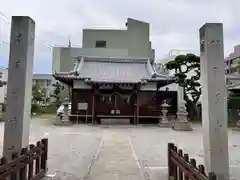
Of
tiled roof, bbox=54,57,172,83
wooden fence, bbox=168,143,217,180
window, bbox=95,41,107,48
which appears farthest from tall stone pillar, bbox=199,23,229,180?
window, bbox=95,41,107,48

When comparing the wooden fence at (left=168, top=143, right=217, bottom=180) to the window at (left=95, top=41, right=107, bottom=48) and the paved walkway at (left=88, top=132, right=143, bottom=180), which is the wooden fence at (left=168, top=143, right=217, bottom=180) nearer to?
the paved walkway at (left=88, top=132, right=143, bottom=180)

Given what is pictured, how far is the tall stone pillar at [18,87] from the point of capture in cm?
451

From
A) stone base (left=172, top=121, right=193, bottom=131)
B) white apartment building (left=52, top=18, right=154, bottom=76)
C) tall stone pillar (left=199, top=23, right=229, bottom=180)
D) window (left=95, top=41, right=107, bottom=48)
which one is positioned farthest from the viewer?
window (left=95, top=41, right=107, bottom=48)

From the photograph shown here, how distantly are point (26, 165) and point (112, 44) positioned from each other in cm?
3085

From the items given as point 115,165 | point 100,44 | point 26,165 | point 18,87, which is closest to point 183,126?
point 115,165

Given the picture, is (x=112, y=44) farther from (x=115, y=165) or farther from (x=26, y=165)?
(x=26, y=165)

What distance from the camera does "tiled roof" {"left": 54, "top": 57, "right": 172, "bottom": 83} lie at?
63.8ft

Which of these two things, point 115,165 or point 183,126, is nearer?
point 115,165

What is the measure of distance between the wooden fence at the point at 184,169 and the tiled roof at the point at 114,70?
543 inches

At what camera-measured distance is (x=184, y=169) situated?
12.5 feet

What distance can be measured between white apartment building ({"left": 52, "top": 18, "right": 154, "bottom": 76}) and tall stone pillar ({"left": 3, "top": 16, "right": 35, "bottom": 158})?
1110 inches

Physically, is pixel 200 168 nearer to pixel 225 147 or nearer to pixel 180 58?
pixel 225 147

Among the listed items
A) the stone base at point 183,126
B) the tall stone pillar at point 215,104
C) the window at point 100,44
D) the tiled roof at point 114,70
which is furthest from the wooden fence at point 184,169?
the window at point 100,44

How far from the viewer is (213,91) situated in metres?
4.25
